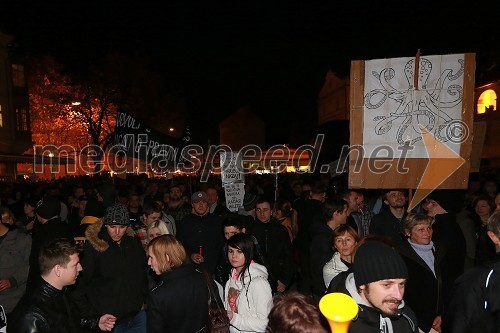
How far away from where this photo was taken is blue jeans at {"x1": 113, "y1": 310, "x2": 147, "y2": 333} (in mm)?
4555

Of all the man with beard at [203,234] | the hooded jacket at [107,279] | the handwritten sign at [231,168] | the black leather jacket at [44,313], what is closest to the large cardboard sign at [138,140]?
the handwritten sign at [231,168]

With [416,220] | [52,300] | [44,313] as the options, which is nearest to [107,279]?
[52,300]

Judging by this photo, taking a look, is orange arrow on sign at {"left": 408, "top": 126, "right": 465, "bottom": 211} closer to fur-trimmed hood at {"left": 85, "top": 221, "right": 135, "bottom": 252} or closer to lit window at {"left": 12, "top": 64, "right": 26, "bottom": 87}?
fur-trimmed hood at {"left": 85, "top": 221, "right": 135, "bottom": 252}

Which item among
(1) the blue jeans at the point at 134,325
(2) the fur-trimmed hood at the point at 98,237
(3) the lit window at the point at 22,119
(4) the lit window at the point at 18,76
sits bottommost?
(1) the blue jeans at the point at 134,325

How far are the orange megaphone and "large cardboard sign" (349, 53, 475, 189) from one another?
4.50m

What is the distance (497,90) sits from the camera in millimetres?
31562

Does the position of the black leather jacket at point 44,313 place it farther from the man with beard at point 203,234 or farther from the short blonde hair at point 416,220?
the short blonde hair at point 416,220

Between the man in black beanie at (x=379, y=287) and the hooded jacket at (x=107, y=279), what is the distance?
2712 mm

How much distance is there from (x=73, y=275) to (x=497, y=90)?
35.0 m

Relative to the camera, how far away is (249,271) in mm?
3898

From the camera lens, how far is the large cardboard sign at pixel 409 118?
556cm

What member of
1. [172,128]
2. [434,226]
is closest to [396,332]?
[434,226]

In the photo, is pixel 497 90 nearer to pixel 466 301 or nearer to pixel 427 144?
pixel 427 144

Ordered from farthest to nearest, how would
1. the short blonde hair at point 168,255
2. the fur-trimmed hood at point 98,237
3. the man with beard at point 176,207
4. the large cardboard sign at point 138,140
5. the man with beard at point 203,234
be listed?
1. the large cardboard sign at point 138,140
2. the man with beard at point 176,207
3. the man with beard at point 203,234
4. the fur-trimmed hood at point 98,237
5. the short blonde hair at point 168,255
